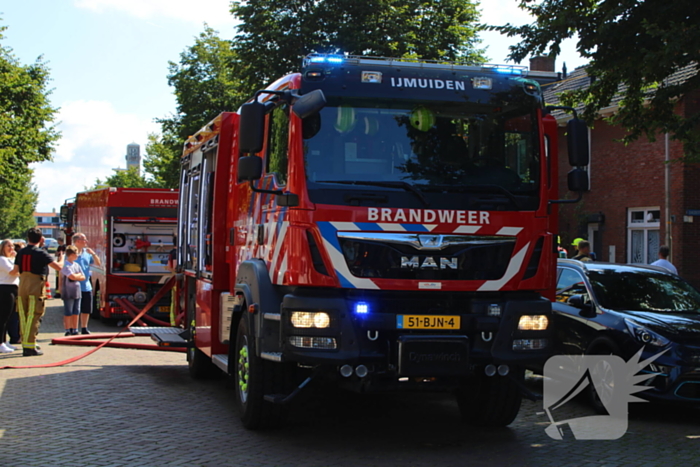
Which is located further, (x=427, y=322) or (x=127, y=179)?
(x=127, y=179)

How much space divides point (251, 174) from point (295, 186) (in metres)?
0.50

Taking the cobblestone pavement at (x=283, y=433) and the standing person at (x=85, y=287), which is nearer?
the cobblestone pavement at (x=283, y=433)

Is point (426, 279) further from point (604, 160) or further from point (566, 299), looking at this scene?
point (604, 160)

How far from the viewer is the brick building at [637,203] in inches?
918

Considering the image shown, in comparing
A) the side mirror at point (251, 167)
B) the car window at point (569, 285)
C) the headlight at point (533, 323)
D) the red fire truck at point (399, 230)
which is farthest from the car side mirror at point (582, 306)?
the side mirror at point (251, 167)

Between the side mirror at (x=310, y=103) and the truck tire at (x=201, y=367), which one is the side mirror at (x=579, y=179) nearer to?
the side mirror at (x=310, y=103)

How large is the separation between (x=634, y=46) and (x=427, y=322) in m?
7.00

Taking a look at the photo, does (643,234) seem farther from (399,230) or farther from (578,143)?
(399,230)

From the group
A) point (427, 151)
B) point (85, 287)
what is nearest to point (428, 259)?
point (427, 151)

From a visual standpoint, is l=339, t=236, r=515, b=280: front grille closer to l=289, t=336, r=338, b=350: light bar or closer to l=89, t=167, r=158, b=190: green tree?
l=289, t=336, r=338, b=350: light bar

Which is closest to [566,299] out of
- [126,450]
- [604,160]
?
[126,450]

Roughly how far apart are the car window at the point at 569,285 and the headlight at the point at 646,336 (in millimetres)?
1090

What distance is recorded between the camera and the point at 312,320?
677cm

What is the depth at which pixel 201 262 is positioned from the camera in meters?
10.4
